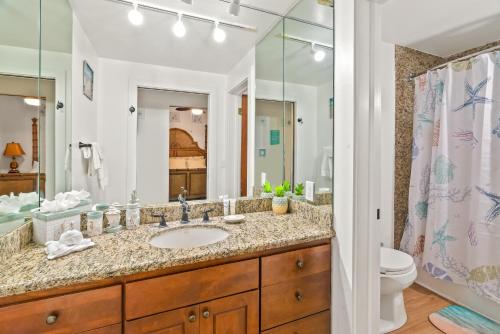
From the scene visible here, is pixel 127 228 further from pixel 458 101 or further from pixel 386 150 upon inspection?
pixel 458 101

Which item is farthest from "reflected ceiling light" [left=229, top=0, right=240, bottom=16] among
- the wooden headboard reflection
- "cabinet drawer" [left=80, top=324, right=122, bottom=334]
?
"cabinet drawer" [left=80, top=324, right=122, bottom=334]

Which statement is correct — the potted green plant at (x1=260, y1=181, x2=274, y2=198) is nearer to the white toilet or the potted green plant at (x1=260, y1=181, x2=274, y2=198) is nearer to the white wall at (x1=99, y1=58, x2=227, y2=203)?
the white wall at (x1=99, y1=58, x2=227, y2=203)

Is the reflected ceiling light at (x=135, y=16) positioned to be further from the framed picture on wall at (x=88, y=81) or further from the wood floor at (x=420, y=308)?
the wood floor at (x=420, y=308)

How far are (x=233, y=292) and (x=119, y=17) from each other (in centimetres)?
154

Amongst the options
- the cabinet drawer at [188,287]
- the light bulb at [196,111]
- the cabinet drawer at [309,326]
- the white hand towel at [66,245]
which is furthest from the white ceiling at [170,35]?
the cabinet drawer at [309,326]

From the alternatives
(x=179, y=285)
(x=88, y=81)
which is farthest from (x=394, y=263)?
(x=88, y=81)

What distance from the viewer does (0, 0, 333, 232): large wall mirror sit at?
1066 millimetres

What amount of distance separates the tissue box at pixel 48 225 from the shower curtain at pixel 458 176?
2.65m

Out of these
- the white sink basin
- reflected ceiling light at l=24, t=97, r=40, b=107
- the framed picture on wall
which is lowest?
the white sink basin

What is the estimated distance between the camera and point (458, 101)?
203 centimetres

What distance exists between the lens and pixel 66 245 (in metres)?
0.97

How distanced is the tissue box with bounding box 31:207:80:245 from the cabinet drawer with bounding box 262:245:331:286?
35.0 inches

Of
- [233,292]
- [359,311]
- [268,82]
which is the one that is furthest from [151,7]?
[359,311]

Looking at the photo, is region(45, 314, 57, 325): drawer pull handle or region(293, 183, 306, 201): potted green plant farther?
region(293, 183, 306, 201): potted green plant
